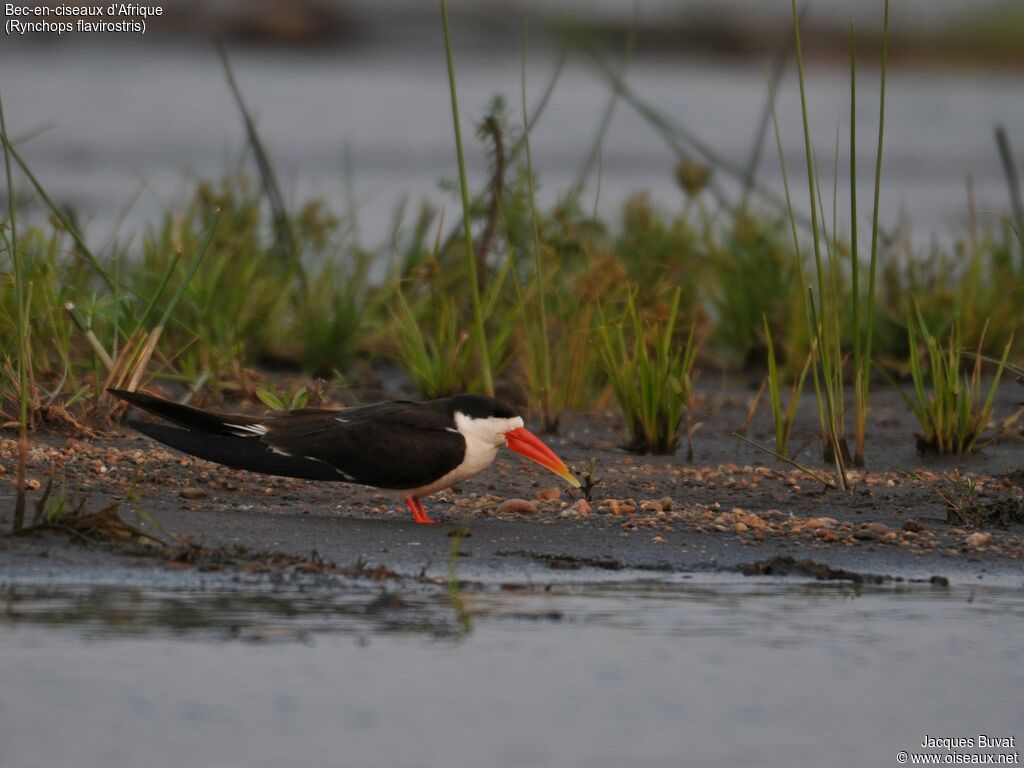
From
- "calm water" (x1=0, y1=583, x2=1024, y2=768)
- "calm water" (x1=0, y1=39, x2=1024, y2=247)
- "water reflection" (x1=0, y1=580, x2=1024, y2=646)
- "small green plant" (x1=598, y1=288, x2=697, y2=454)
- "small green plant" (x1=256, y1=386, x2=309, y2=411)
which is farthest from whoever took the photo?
"calm water" (x1=0, y1=39, x2=1024, y2=247)

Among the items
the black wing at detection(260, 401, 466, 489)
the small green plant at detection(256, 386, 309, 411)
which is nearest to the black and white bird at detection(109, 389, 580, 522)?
the black wing at detection(260, 401, 466, 489)

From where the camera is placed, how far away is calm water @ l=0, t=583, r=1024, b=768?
2.85 m

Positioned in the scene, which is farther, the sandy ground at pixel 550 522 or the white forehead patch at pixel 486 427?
the white forehead patch at pixel 486 427

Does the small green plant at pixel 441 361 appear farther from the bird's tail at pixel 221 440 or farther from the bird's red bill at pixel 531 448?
the bird's tail at pixel 221 440

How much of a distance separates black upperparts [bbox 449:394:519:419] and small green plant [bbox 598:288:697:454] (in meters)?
0.58

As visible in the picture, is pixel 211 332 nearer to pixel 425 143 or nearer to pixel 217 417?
pixel 217 417

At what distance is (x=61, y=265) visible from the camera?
6340 mm

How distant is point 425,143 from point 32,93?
14.9 feet

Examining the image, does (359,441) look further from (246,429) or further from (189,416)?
(189,416)

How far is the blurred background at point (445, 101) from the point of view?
15.2 meters

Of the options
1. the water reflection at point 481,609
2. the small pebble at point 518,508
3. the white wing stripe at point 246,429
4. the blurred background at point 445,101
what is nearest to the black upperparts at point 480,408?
the small pebble at point 518,508

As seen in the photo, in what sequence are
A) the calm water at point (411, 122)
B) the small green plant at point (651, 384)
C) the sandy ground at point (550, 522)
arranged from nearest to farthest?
the sandy ground at point (550, 522) < the small green plant at point (651, 384) < the calm water at point (411, 122)

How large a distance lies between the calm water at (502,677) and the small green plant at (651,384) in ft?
5.04

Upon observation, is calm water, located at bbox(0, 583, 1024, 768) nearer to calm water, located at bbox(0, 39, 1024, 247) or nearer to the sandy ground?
the sandy ground
